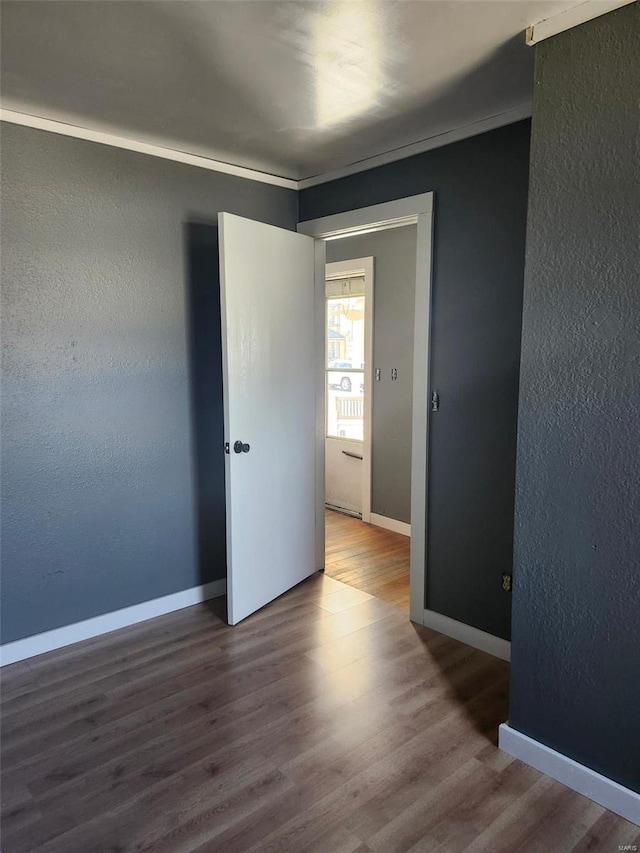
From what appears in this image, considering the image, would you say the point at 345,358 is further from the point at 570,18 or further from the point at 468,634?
the point at 570,18

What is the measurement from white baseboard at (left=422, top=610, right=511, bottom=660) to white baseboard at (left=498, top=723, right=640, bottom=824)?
0.56 meters

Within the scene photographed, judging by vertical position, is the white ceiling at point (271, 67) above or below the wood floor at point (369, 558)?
above

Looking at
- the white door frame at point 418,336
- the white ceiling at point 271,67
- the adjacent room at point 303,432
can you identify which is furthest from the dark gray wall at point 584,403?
the white door frame at point 418,336

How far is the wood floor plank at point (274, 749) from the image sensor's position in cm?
169

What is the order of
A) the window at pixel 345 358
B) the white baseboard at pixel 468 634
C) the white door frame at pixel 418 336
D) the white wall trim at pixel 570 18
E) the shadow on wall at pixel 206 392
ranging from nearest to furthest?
the white wall trim at pixel 570 18 < the white baseboard at pixel 468 634 < the white door frame at pixel 418 336 < the shadow on wall at pixel 206 392 < the window at pixel 345 358

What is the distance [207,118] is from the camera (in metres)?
2.46

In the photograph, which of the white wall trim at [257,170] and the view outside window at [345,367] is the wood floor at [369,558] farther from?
the white wall trim at [257,170]

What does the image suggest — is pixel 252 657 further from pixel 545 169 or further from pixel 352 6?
pixel 352 6

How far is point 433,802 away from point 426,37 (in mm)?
2340

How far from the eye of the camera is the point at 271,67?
1976 millimetres

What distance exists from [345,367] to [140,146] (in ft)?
8.61

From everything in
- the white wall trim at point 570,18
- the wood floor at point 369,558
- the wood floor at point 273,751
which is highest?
the white wall trim at point 570,18

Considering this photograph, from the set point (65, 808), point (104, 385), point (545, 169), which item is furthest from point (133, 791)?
point (545, 169)

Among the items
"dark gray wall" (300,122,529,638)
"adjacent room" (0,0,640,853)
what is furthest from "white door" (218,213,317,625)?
"dark gray wall" (300,122,529,638)
